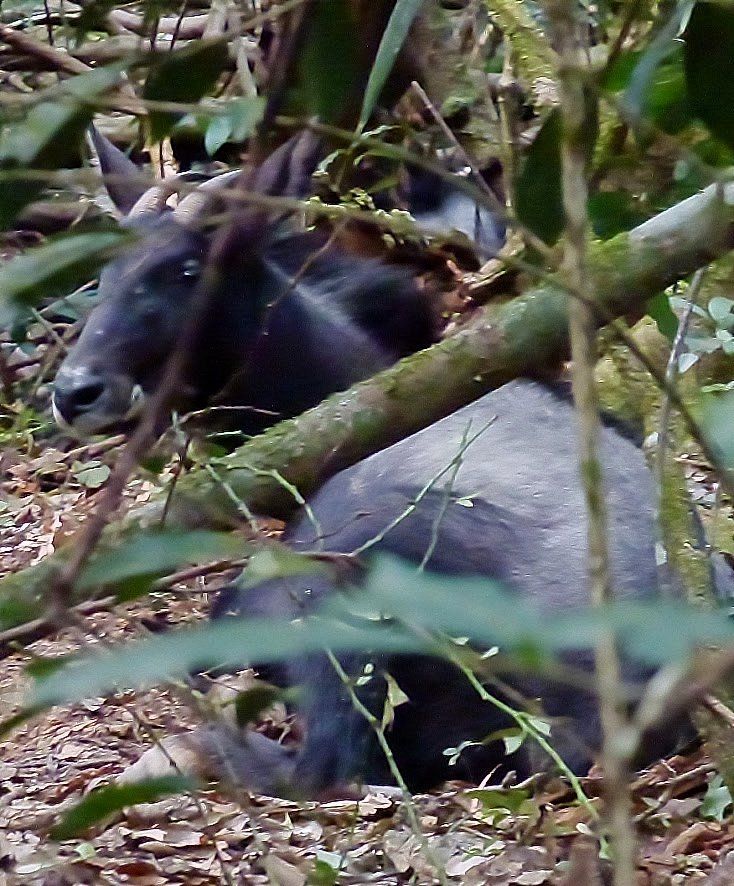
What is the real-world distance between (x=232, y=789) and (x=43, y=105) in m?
0.58

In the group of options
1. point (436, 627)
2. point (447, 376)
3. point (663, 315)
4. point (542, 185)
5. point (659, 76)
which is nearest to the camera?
point (436, 627)

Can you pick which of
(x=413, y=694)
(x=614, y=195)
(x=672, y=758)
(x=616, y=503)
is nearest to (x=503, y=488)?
(x=616, y=503)

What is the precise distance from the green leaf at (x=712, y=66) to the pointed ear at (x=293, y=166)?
2.04ft

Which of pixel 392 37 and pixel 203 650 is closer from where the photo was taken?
pixel 203 650

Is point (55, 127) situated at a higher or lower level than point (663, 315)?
higher

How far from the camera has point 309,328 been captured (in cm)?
338

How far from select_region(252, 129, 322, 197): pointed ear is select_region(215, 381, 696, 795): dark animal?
18.4 inches

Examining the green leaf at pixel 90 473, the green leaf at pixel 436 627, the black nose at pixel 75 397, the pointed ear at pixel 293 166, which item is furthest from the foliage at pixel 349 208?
the green leaf at pixel 90 473

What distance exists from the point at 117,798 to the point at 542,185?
0.52 meters

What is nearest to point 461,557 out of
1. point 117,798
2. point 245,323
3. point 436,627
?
point 245,323

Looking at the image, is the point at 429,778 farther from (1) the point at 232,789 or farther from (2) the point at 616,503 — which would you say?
(1) the point at 232,789

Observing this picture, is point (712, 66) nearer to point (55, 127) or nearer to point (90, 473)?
point (55, 127)

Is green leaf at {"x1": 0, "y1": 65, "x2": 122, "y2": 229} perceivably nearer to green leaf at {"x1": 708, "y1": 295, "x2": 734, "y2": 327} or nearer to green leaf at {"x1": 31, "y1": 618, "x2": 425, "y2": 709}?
green leaf at {"x1": 31, "y1": 618, "x2": 425, "y2": 709}

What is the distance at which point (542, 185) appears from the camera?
955mm
